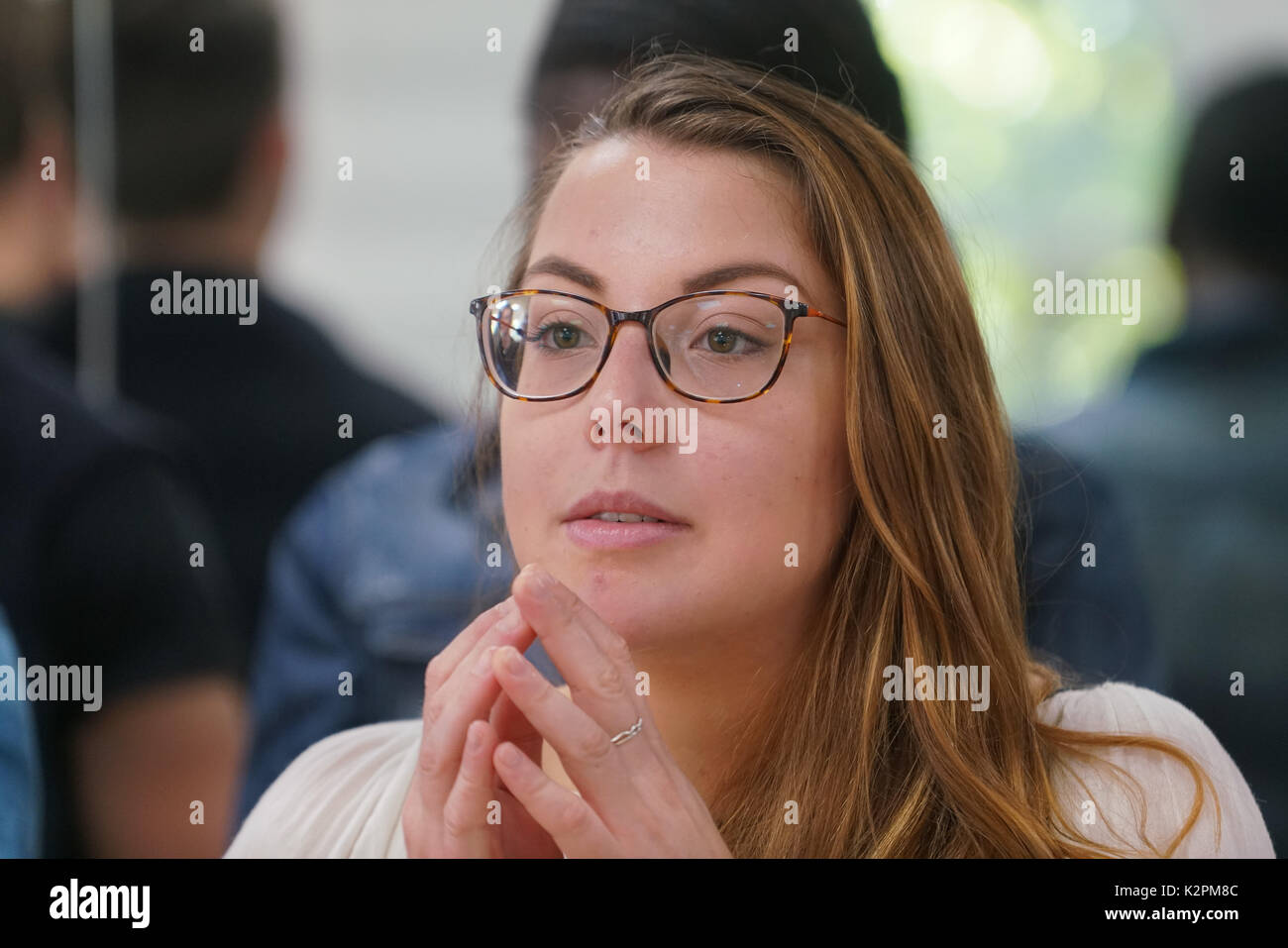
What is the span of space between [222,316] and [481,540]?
59 cm

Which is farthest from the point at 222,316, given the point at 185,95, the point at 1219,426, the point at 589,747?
the point at 1219,426

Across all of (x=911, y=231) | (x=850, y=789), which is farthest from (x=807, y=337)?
(x=850, y=789)

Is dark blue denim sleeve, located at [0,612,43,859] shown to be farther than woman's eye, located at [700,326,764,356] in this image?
Yes

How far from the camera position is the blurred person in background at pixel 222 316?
195 centimetres

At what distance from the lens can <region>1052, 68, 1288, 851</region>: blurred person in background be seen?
1738 millimetres

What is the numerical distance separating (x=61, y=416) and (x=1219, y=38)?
1802 millimetres

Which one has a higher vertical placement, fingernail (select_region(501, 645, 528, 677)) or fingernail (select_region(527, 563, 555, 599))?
fingernail (select_region(527, 563, 555, 599))

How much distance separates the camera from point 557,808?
116cm

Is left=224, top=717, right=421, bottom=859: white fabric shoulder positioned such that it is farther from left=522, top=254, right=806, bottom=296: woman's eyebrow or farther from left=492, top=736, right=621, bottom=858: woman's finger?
left=522, top=254, right=806, bottom=296: woman's eyebrow

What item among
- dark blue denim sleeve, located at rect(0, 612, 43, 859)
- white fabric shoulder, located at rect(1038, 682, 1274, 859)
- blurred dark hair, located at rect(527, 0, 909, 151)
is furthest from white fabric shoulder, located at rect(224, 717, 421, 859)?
blurred dark hair, located at rect(527, 0, 909, 151)

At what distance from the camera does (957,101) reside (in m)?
1.70

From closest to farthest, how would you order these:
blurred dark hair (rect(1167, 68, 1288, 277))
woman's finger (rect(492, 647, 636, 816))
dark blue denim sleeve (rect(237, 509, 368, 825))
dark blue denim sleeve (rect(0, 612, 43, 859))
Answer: woman's finger (rect(492, 647, 636, 816)) → dark blue denim sleeve (rect(0, 612, 43, 859)) → blurred dark hair (rect(1167, 68, 1288, 277)) → dark blue denim sleeve (rect(237, 509, 368, 825))

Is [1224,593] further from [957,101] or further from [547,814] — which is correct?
[547,814]

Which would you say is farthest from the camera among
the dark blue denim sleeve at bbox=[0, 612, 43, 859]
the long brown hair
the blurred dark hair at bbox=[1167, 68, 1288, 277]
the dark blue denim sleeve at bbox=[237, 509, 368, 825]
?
the dark blue denim sleeve at bbox=[237, 509, 368, 825]
